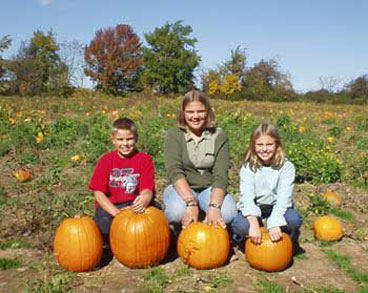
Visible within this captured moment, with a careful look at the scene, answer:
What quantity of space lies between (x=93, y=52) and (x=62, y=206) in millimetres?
49504

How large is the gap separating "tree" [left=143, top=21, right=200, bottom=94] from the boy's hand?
44805 mm

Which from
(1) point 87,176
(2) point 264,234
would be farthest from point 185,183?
(1) point 87,176

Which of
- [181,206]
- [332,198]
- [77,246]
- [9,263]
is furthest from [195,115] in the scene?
[332,198]

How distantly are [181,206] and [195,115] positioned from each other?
82cm

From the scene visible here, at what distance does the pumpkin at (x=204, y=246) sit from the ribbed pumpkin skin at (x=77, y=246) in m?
0.72

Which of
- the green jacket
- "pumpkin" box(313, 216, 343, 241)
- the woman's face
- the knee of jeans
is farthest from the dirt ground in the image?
the woman's face

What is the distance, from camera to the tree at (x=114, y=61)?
49812 mm

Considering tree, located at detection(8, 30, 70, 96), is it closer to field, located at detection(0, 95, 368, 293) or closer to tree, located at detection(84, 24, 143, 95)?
→ tree, located at detection(84, 24, 143, 95)

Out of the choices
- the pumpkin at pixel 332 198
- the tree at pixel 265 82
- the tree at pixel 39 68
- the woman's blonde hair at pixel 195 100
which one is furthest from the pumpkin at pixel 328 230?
the tree at pixel 265 82

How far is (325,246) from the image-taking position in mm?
4281

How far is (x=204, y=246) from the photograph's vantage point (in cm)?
356

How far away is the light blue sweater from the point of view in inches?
151

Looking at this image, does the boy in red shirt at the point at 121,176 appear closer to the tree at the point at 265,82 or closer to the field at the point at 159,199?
the field at the point at 159,199

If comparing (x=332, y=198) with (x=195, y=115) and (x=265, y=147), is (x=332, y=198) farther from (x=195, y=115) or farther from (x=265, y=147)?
(x=195, y=115)
